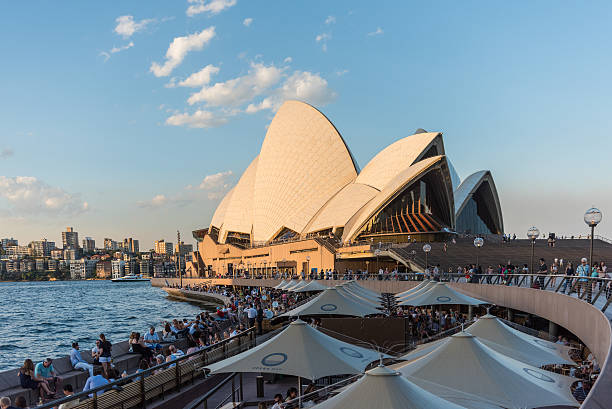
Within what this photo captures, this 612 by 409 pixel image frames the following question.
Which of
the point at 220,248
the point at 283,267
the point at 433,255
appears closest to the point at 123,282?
the point at 220,248

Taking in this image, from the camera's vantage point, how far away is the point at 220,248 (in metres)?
80.7

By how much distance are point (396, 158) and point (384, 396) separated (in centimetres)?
4648

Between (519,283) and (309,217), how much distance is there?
3977 cm

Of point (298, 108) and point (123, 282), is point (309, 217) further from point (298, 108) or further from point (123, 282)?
point (123, 282)

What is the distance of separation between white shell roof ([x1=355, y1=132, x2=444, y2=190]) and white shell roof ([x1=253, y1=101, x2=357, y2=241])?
4.07m

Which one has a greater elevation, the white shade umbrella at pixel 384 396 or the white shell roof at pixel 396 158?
the white shell roof at pixel 396 158

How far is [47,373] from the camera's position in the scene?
956 centimetres

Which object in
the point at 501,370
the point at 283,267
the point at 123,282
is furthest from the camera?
the point at 123,282

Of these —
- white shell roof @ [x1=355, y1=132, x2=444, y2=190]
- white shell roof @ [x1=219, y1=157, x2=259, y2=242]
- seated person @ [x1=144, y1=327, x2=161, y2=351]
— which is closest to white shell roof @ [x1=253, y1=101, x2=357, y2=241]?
white shell roof @ [x1=355, y1=132, x2=444, y2=190]

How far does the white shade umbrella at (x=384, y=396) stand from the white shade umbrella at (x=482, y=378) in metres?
1.35

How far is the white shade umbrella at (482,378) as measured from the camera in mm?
5988

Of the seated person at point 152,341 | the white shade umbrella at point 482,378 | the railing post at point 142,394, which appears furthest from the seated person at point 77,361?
the white shade umbrella at point 482,378

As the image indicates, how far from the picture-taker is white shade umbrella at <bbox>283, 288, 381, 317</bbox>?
14.5 m

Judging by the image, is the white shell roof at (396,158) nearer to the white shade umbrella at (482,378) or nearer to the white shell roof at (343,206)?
the white shell roof at (343,206)
